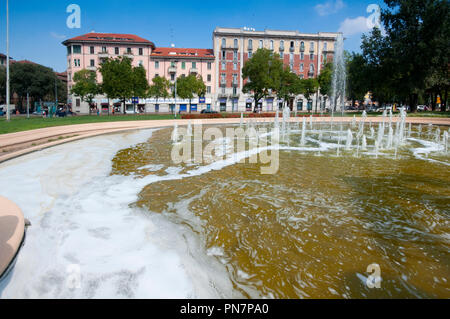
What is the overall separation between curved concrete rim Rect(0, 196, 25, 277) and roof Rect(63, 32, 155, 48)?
66.7 meters

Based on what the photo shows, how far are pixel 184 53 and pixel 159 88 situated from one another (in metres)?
15.3

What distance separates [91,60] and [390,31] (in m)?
55.9

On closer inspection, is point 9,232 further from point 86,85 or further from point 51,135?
point 86,85

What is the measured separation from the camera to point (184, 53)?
68500 mm

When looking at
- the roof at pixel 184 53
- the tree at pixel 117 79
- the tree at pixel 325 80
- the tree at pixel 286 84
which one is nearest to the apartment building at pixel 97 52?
the roof at pixel 184 53

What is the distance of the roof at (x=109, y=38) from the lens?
202ft

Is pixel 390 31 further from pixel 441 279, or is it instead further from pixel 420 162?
pixel 441 279

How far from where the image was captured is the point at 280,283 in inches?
112

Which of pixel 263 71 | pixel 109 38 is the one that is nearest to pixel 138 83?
pixel 263 71

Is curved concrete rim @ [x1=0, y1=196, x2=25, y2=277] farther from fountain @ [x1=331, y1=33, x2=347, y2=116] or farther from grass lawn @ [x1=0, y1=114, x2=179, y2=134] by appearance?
fountain @ [x1=331, y1=33, x2=347, y2=116]

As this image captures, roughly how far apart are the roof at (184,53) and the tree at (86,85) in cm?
1457

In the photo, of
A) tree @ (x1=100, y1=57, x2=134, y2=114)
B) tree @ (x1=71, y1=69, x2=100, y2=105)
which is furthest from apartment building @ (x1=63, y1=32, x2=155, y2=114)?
tree @ (x1=100, y1=57, x2=134, y2=114)

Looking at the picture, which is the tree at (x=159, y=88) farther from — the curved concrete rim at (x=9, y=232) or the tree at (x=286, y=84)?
the curved concrete rim at (x=9, y=232)
